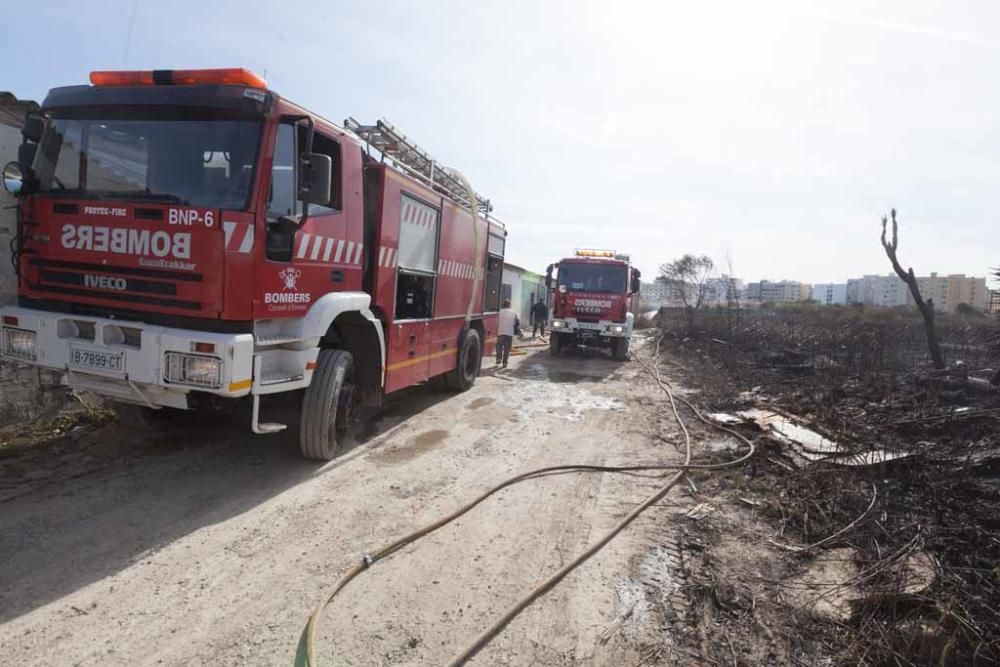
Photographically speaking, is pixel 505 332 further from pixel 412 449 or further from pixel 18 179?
pixel 18 179

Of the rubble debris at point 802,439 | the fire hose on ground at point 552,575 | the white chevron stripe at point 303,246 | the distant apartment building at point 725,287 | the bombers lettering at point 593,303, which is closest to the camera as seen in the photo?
the fire hose on ground at point 552,575

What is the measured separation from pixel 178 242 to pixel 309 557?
2.37 metres

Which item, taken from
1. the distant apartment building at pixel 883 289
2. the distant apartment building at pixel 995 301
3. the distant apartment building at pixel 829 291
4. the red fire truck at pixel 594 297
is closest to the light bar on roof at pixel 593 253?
the red fire truck at pixel 594 297

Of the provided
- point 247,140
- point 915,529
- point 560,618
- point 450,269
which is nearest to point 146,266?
point 247,140

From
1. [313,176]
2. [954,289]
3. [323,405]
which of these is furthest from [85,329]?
[954,289]

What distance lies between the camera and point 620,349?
1503cm

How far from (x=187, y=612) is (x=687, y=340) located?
1985cm

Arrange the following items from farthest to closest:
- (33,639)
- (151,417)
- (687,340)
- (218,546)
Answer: (687,340), (151,417), (218,546), (33,639)

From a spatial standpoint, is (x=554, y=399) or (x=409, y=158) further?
(x=554, y=399)

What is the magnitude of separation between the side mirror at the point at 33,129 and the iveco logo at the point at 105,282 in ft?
4.07

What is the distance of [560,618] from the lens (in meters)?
3.03

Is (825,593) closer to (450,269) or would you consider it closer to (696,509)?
(696,509)

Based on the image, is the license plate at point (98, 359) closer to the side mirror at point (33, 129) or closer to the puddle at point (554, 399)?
the side mirror at point (33, 129)

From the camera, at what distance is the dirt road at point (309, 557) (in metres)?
2.71
